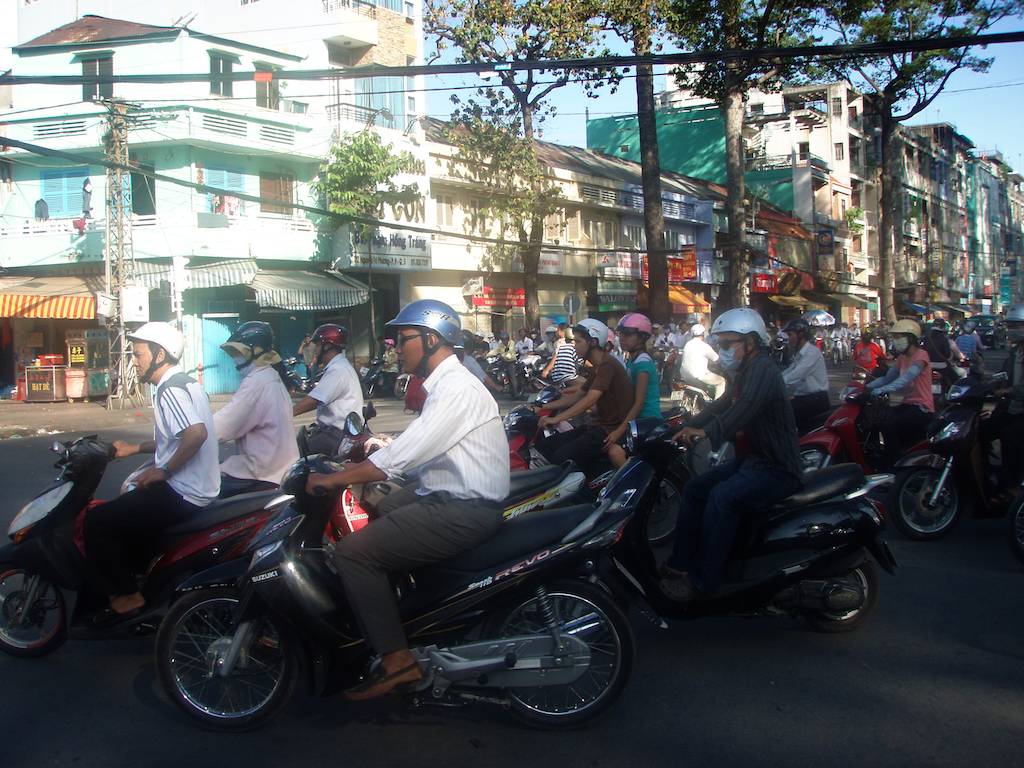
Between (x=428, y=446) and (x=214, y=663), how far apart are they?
1.27 meters

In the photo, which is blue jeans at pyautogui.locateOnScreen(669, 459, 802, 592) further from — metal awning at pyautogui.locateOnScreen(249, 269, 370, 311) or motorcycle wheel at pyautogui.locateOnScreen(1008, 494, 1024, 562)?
metal awning at pyautogui.locateOnScreen(249, 269, 370, 311)

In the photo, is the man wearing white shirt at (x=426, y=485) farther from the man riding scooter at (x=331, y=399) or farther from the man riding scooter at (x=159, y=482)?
the man riding scooter at (x=331, y=399)

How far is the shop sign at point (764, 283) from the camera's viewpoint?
4586cm

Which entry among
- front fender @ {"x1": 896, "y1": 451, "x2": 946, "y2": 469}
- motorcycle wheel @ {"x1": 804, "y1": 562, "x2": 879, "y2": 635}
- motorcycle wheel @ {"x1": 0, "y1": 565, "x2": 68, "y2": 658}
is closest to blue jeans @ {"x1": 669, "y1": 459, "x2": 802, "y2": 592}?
motorcycle wheel @ {"x1": 804, "y1": 562, "x2": 879, "y2": 635}

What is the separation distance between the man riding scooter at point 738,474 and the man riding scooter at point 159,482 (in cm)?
231

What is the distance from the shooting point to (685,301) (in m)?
42.6

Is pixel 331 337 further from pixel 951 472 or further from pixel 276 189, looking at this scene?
pixel 276 189

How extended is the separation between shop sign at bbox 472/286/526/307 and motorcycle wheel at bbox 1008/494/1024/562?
27046mm

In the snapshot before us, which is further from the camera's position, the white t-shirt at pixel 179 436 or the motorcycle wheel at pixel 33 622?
the motorcycle wheel at pixel 33 622

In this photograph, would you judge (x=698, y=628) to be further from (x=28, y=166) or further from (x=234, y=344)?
(x=28, y=166)

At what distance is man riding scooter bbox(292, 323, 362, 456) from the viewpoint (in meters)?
6.92

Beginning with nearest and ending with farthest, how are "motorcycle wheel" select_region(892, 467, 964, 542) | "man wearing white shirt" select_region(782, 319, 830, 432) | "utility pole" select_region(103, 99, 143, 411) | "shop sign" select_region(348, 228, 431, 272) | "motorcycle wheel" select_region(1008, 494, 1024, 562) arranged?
A: "motorcycle wheel" select_region(1008, 494, 1024, 562) < "motorcycle wheel" select_region(892, 467, 964, 542) < "man wearing white shirt" select_region(782, 319, 830, 432) < "utility pole" select_region(103, 99, 143, 411) < "shop sign" select_region(348, 228, 431, 272)

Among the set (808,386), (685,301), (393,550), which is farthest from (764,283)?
(393,550)

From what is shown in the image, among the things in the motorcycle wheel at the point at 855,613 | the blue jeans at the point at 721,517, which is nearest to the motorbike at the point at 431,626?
the blue jeans at the point at 721,517
